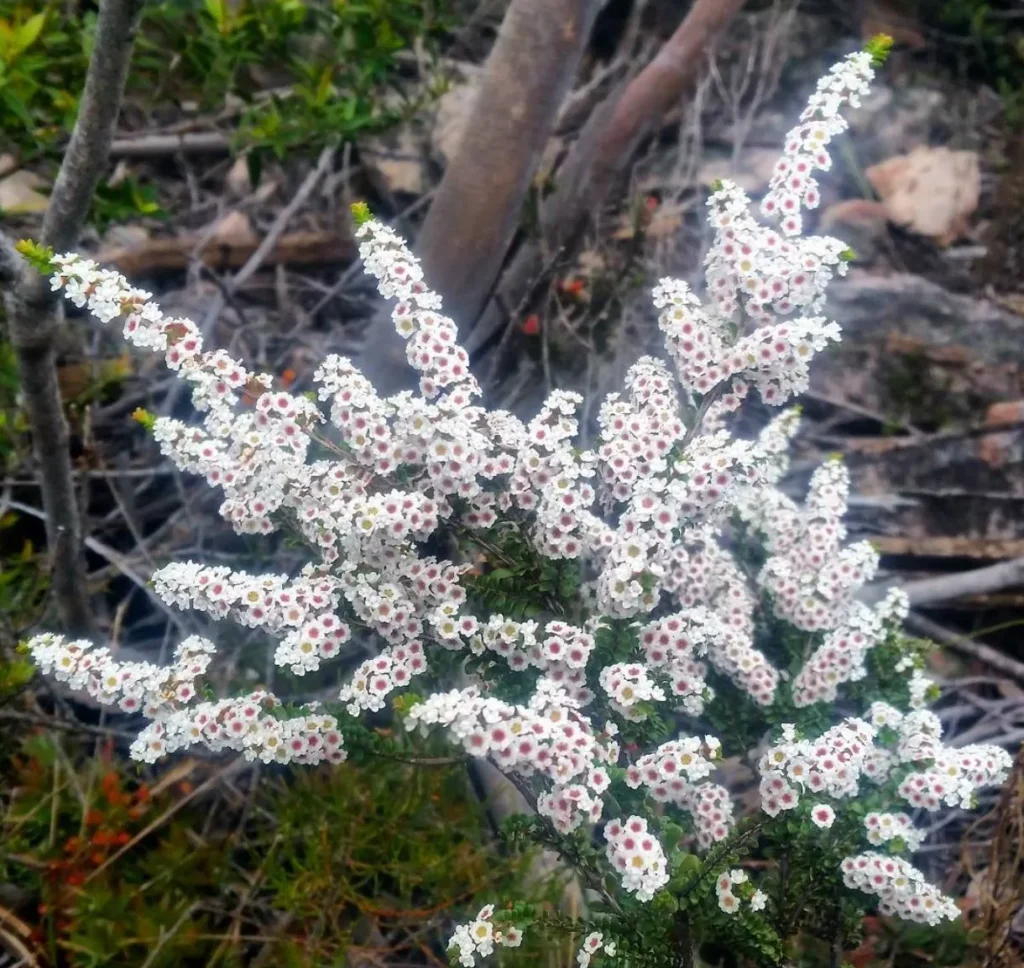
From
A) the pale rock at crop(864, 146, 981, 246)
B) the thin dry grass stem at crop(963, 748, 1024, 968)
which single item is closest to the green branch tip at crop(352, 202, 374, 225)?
the thin dry grass stem at crop(963, 748, 1024, 968)

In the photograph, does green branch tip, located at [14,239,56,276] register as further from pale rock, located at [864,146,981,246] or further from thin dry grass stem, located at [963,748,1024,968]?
pale rock, located at [864,146,981,246]

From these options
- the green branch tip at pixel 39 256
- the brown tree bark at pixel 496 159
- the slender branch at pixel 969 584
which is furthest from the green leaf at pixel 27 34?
the slender branch at pixel 969 584

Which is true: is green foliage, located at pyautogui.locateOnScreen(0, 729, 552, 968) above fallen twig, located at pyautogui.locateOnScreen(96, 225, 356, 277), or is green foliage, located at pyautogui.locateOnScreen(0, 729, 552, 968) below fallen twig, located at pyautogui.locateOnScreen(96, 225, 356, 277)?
below

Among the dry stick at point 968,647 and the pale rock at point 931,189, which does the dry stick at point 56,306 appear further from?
the pale rock at point 931,189

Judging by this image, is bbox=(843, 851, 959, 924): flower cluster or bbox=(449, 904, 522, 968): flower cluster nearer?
bbox=(449, 904, 522, 968): flower cluster

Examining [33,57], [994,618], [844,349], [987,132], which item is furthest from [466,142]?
[987,132]

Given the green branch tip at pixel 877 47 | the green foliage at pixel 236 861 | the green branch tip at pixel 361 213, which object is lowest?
the green foliage at pixel 236 861
